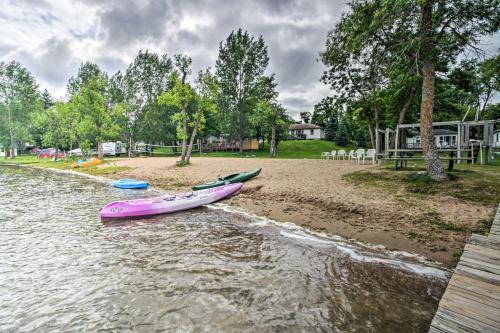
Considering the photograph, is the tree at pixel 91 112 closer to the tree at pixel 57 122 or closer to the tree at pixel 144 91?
the tree at pixel 57 122

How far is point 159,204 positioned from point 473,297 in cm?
909

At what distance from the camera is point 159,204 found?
9.91 metres

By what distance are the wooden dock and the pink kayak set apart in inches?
339

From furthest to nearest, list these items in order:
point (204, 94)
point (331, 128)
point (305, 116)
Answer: point (305, 116), point (331, 128), point (204, 94)

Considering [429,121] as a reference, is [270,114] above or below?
above

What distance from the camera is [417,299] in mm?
4309

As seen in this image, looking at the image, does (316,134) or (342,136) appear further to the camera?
(316,134)

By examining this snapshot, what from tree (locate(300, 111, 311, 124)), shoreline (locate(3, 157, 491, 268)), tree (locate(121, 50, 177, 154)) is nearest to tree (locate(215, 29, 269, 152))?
tree (locate(121, 50, 177, 154))

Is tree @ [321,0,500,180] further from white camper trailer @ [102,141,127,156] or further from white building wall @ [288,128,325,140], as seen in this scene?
white building wall @ [288,128,325,140]

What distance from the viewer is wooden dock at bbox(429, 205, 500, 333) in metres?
2.78

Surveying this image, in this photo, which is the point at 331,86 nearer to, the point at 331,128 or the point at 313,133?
the point at 331,128

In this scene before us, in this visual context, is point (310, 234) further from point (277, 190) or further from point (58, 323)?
point (58, 323)

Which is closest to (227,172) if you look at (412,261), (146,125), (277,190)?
(277,190)

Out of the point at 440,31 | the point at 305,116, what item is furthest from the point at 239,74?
the point at 305,116
